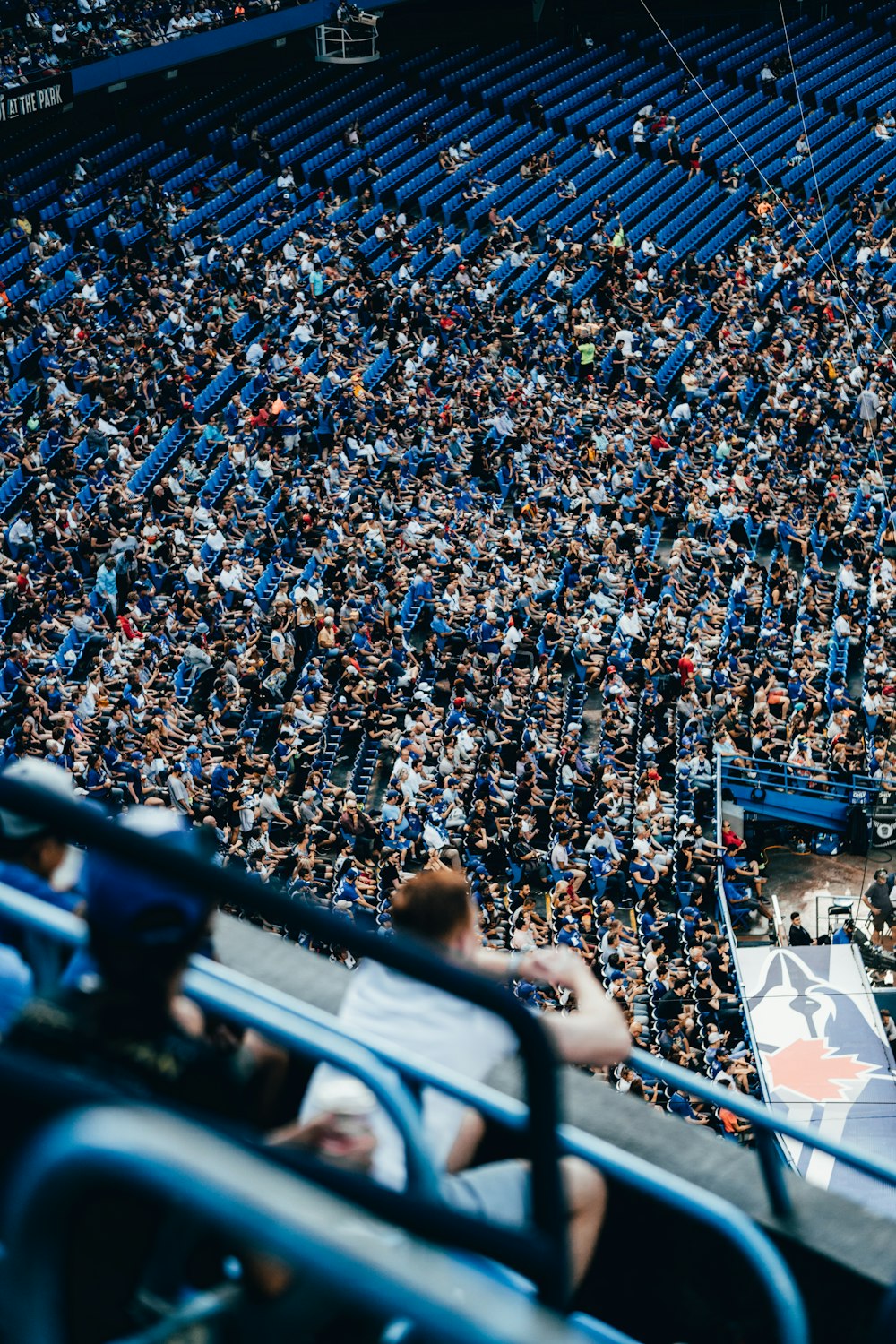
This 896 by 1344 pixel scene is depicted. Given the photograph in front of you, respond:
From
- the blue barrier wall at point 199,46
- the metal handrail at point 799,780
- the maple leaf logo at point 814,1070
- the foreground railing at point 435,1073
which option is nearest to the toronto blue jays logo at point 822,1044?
the maple leaf logo at point 814,1070

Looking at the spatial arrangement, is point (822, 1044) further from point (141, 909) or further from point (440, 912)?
point (141, 909)

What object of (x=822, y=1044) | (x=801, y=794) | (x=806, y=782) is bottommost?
(x=822, y=1044)

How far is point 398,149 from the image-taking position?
93.8 ft

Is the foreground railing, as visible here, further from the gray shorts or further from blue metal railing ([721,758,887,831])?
blue metal railing ([721,758,887,831])

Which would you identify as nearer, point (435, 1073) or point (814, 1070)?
point (435, 1073)

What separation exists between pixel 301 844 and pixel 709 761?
509 centimetres

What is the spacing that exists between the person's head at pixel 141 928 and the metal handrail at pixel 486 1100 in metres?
0.33

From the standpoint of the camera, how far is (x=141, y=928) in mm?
2072

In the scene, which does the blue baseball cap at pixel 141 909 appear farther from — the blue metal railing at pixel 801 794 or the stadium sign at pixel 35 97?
the stadium sign at pixel 35 97

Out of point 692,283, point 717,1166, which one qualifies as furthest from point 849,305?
point 717,1166

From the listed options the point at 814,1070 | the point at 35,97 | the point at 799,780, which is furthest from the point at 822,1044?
the point at 35,97

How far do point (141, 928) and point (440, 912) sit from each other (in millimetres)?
770

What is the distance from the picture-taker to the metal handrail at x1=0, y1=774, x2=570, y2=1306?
176 centimetres

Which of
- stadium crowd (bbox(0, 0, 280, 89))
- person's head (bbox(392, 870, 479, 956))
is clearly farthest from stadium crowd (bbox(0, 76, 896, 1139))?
person's head (bbox(392, 870, 479, 956))
